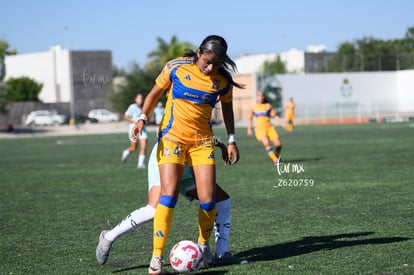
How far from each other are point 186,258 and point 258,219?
11.4ft

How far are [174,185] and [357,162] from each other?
43.8 ft

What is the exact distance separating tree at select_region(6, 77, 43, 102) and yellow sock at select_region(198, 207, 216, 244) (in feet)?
265

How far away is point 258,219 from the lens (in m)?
9.75

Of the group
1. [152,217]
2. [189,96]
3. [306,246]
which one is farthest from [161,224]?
[306,246]

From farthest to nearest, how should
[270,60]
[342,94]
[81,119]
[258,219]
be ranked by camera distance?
[270,60]
[81,119]
[342,94]
[258,219]

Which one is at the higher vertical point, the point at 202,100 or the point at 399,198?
the point at 202,100

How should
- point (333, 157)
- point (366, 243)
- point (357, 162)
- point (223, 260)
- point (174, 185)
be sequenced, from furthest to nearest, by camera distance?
point (333, 157) < point (357, 162) < point (366, 243) < point (223, 260) < point (174, 185)

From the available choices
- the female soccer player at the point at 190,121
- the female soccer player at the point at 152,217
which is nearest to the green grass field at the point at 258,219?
the female soccer player at the point at 152,217

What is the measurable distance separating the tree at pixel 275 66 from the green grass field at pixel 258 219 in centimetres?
6471

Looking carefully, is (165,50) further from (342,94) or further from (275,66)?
(342,94)

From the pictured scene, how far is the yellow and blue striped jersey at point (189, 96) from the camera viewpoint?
6.56 meters

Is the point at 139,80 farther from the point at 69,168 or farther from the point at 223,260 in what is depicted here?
the point at 223,260

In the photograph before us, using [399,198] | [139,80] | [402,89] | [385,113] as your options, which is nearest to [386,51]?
[402,89]

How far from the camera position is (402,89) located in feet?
227
